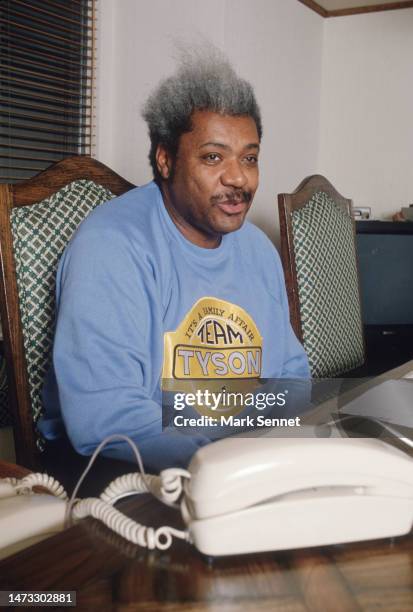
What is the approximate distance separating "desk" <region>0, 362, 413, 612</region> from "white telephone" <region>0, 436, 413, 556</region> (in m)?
0.01

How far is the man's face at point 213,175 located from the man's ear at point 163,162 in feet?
0.05

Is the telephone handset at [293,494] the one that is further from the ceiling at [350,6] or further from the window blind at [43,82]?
the ceiling at [350,6]

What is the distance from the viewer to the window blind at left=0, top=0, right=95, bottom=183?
2.39m

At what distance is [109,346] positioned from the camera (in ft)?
3.23

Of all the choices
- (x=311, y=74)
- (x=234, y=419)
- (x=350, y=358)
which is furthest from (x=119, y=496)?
(x=311, y=74)

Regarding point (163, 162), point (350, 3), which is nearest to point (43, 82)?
point (163, 162)

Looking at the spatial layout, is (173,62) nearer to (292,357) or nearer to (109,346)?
(292,357)

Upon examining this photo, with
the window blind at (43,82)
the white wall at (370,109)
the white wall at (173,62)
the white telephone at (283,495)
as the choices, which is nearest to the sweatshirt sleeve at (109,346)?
the white telephone at (283,495)

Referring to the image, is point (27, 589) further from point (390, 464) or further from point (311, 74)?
point (311, 74)

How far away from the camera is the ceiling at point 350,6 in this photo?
3.34m

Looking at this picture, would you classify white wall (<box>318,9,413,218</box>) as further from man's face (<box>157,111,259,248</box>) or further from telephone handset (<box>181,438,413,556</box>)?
telephone handset (<box>181,438,413,556</box>)

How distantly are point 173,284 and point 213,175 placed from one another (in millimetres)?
219

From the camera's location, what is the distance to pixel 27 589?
47cm

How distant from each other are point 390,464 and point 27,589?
11.4 inches
